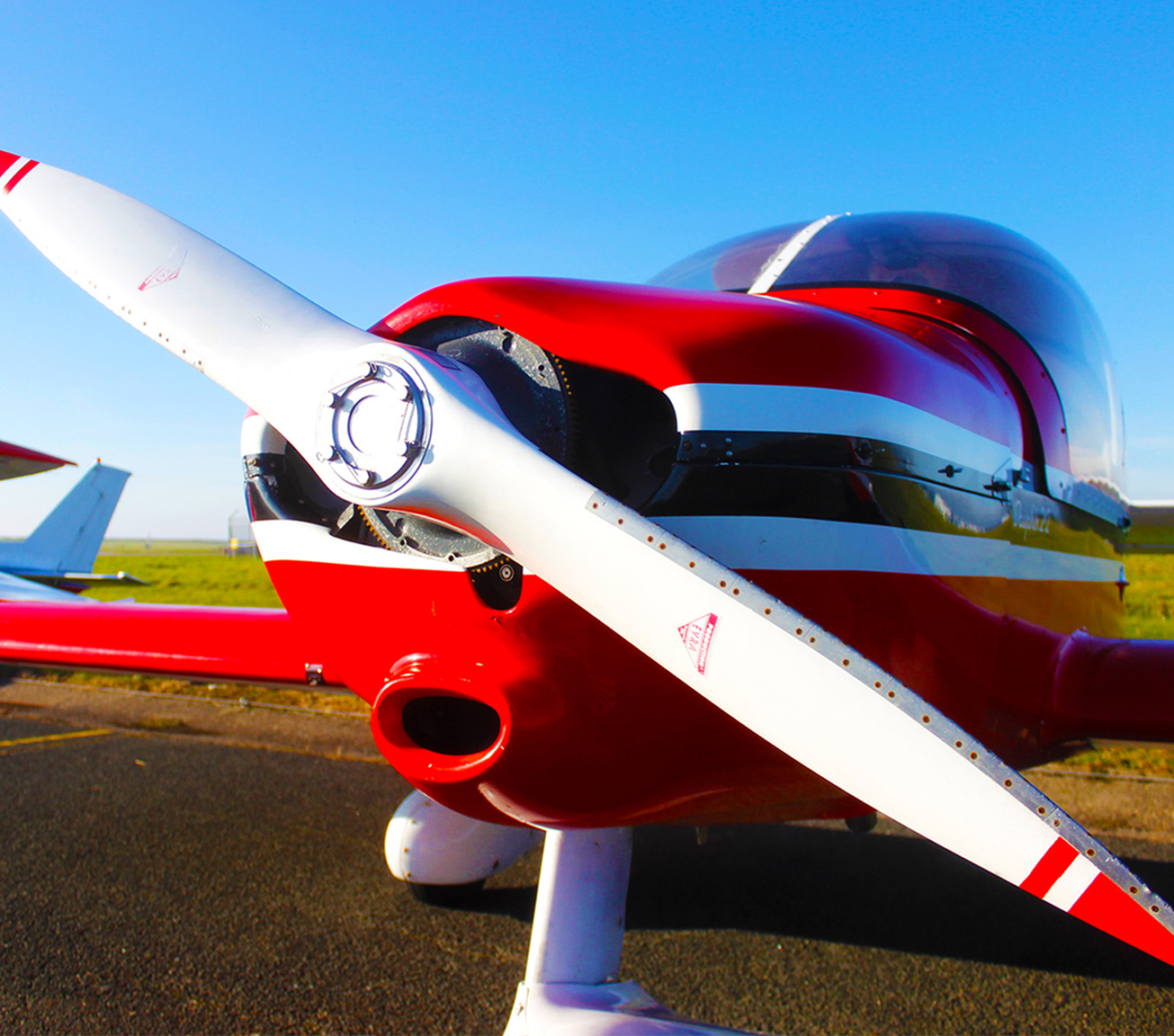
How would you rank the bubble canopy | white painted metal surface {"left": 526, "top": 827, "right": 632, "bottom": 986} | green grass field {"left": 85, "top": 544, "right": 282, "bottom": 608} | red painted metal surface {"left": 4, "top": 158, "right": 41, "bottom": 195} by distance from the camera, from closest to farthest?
red painted metal surface {"left": 4, "top": 158, "right": 41, "bottom": 195}
white painted metal surface {"left": 526, "top": 827, "right": 632, "bottom": 986}
the bubble canopy
green grass field {"left": 85, "top": 544, "right": 282, "bottom": 608}

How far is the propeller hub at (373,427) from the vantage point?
132cm

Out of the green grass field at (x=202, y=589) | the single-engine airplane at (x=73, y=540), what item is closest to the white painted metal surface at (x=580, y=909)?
the green grass field at (x=202, y=589)

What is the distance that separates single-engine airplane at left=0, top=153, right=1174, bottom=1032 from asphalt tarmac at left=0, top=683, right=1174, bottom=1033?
0.89 m

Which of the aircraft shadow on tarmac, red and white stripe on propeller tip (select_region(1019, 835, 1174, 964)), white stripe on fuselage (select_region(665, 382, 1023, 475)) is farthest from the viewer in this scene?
the aircraft shadow on tarmac

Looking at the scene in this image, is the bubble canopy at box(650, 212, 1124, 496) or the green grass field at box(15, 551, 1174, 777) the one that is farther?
the green grass field at box(15, 551, 1174, 777)

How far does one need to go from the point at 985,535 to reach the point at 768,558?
2.46ft

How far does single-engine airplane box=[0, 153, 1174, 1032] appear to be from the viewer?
124 cm

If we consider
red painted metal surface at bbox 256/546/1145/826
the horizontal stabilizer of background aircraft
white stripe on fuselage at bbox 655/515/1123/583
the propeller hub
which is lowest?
the horizontal stabilizer of background aircraft

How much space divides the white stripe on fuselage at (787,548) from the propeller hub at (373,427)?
0.29 meters

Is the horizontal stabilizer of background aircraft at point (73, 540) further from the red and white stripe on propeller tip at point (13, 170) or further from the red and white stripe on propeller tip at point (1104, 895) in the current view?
the red and white stripe on propeller tip at point (1104, 895)

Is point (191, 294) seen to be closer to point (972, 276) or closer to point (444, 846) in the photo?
point (972, 276)

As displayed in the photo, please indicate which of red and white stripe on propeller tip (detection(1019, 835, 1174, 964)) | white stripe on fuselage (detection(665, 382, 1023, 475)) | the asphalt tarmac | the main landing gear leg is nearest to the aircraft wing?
the asphalt tarmac

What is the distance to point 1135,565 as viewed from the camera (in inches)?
506

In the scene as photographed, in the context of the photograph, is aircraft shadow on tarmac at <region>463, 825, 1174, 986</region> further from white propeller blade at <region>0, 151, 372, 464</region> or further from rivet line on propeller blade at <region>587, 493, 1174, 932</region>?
white propeller blade at <region>0, 151, 372, 464</region>
